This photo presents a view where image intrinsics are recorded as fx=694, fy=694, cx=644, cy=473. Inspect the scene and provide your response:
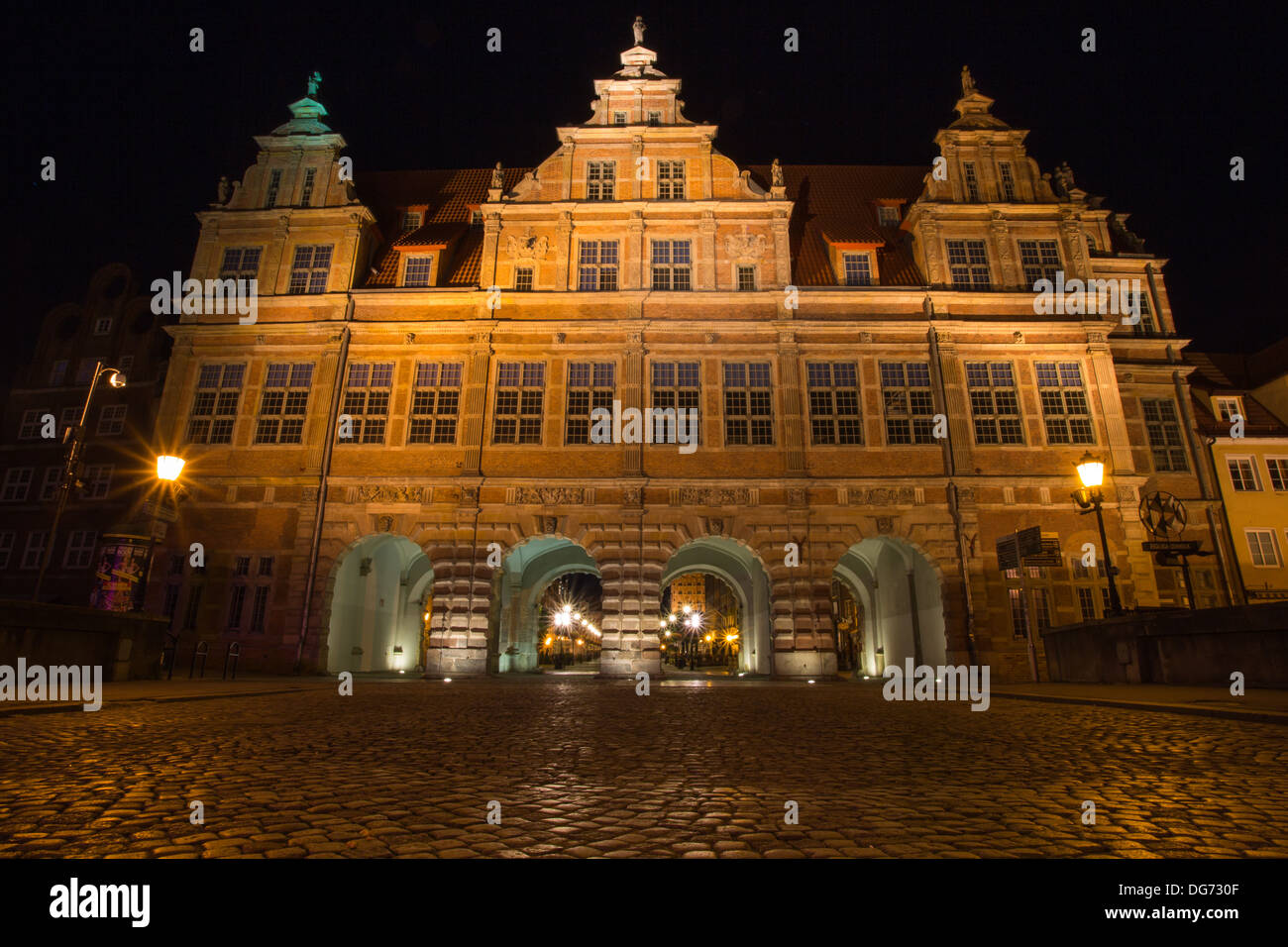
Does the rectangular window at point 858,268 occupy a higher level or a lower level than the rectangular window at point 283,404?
higher

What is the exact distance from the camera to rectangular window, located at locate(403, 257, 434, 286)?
86.2ft

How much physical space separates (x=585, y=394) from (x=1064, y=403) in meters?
16.5

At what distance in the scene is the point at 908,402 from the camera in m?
23.8

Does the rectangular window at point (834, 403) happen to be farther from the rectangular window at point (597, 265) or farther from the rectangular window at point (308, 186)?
the rectangular window at point (308, 186)

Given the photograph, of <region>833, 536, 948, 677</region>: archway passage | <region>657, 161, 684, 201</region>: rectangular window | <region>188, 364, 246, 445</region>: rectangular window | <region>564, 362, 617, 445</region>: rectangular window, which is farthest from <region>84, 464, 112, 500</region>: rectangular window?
<region>833, 536, 948, 677</region>: archway passage

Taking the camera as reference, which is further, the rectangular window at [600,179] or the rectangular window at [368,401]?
the rectangular window at [600,179]

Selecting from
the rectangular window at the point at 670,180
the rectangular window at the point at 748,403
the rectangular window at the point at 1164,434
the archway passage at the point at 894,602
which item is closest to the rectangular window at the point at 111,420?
the rectangular window at the point at 670,180

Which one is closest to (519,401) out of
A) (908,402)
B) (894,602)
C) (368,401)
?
(368,401)

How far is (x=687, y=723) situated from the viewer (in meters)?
8.71

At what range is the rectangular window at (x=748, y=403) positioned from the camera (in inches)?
923

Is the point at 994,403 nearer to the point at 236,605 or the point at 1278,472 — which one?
the point at 1278,472

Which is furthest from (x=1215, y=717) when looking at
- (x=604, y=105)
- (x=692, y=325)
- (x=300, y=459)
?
(x=604, y=105)

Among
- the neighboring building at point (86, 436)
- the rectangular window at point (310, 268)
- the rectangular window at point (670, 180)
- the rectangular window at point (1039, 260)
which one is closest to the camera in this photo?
the rectangular window at point (1039, 260)

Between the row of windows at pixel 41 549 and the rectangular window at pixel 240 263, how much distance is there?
16.0 metres
